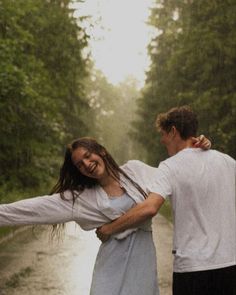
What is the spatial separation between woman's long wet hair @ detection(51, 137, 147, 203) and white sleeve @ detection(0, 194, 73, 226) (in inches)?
4.0

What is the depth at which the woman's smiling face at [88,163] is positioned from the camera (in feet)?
11.6

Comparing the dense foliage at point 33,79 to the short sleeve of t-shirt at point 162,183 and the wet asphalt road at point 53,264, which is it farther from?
the short sleeve of t-shirt at point 162,183

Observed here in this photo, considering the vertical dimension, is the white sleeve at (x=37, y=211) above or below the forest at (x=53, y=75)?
below

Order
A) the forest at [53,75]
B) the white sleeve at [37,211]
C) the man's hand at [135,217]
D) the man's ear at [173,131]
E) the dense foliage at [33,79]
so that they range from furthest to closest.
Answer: the forest at [53,75]
the dense foliage at [33,79]
the man's ear at [173,131]
the white sleeve at [37,211]
the man's hand at [135,217]

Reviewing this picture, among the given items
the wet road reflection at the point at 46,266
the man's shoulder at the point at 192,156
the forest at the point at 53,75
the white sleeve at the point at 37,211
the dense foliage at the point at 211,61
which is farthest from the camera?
the dense foliage at the point at 211,61

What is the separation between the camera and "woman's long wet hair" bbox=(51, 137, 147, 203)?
3.59 m

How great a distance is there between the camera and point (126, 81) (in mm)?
119250

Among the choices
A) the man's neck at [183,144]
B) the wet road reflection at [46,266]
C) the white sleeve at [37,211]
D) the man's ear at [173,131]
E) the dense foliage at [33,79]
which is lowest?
the wet road reflection at [46,266]

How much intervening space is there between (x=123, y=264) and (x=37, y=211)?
0.57 m

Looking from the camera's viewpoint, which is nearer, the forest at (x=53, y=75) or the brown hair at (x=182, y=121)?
the brown hair at (x=182, y=121)

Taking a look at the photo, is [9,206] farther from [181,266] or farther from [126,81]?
[126,81]

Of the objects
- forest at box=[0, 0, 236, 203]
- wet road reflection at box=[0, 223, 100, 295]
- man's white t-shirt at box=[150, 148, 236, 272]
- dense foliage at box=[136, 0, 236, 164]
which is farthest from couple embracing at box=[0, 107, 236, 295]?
dense foliage at box=[136, 0, 236, 164]

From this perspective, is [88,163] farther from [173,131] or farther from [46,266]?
[46,266]

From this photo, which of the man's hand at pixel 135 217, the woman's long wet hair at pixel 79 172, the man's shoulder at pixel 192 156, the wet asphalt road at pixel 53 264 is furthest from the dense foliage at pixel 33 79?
the man's hand at pixel 135 217
